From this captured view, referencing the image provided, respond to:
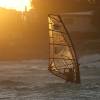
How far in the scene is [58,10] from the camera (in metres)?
67.0

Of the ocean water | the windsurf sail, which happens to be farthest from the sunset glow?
the windsurf sail

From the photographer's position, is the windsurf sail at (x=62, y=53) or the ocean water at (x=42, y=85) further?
the windsurf sail at (x=62, y=53)

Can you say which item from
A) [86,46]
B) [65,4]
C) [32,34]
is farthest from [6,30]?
[86,46]

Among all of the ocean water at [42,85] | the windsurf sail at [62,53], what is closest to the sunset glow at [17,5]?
the ocean water at [42,85]

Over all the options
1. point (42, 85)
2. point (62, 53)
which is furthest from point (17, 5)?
point (42, 85)

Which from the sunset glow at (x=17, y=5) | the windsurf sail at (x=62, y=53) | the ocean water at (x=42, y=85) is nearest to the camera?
the ocean water at (x=42, y=85)

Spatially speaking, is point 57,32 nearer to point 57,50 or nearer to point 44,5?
point 57,50

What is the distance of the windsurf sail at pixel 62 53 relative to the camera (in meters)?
23.8

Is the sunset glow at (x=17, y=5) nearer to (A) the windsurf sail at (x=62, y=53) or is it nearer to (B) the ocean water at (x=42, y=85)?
(B) the ocean water at (x=42, y=85)

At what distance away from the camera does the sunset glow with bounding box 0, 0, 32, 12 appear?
71438 millimetres

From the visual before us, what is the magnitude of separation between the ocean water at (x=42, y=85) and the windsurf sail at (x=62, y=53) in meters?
0.56

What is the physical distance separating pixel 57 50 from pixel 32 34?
120ft

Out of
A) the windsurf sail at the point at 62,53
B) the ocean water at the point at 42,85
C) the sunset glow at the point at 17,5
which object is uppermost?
the sunset glow at the point at 17,5

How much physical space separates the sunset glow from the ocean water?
4014 centimetres
